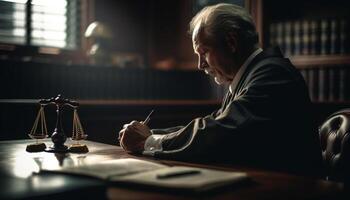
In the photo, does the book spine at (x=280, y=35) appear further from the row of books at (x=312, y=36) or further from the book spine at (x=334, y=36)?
the book spine at (x=334, y=36)

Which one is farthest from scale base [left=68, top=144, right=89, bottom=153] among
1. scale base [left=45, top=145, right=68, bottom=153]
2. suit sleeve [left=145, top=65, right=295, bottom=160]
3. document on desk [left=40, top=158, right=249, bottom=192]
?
document on desk [left=40, top=158, right=249, bottom=192]

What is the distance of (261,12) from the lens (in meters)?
3.64

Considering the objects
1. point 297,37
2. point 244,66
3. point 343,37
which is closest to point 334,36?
point 343,37

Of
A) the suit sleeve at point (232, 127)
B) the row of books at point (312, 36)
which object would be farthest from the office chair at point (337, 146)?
the row of books at point (312, 36)

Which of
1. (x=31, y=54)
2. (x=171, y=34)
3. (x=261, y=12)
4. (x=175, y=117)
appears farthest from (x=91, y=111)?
(x=171, y=34)

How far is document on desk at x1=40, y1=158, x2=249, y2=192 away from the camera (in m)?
0.95

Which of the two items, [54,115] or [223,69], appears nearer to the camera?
[223,69]

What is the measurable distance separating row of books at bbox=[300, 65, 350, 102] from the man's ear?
164cm

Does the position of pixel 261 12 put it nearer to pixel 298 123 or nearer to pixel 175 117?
pixel 175 117

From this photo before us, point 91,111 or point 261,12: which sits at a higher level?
point 261,12

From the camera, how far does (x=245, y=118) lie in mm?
1521

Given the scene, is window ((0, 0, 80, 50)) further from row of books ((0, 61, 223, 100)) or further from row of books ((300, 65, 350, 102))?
row of books ((300, 65, 350, 102))

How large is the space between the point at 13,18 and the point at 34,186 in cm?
339

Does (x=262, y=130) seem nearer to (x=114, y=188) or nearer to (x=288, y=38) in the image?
(x=114, y=188)
